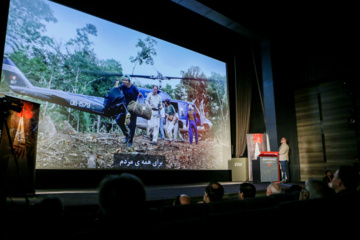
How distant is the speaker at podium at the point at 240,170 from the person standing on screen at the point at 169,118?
79.2 inches

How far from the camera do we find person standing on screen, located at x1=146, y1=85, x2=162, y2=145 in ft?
20.3

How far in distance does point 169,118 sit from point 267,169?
260cm

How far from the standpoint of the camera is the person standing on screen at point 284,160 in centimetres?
676

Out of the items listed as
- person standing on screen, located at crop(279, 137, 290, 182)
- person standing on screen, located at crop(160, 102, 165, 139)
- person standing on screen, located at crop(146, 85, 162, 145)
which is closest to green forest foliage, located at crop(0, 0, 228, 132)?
person standing on screen, located at crop(146, 85, 162, 145)

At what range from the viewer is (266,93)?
7805 millimetres

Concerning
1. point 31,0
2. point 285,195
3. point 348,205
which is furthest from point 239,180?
point 31,0

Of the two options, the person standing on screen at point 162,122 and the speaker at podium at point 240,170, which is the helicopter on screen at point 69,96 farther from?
the speaker at podium at point 240,170

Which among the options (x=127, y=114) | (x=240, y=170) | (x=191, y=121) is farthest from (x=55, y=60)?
(x=240, y=170)

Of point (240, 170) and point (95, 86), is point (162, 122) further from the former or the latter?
point (240, 170)

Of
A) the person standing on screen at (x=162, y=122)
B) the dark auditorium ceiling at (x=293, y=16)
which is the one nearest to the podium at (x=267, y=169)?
the person standing on screen at (x=162, y=122)

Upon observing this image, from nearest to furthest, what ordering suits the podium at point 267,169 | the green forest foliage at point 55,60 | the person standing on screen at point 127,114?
the green forest foliage at point 55,60 < the podium at point 267,169 < the person standing on screen at point 127,114

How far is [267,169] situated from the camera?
5.55 meters

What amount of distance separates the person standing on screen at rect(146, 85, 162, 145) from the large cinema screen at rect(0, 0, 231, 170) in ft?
0.08

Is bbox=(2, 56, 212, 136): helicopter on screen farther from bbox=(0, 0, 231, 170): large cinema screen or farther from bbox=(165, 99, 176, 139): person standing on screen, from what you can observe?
bbox=(165, 99, 176, 139): person standing on screen
